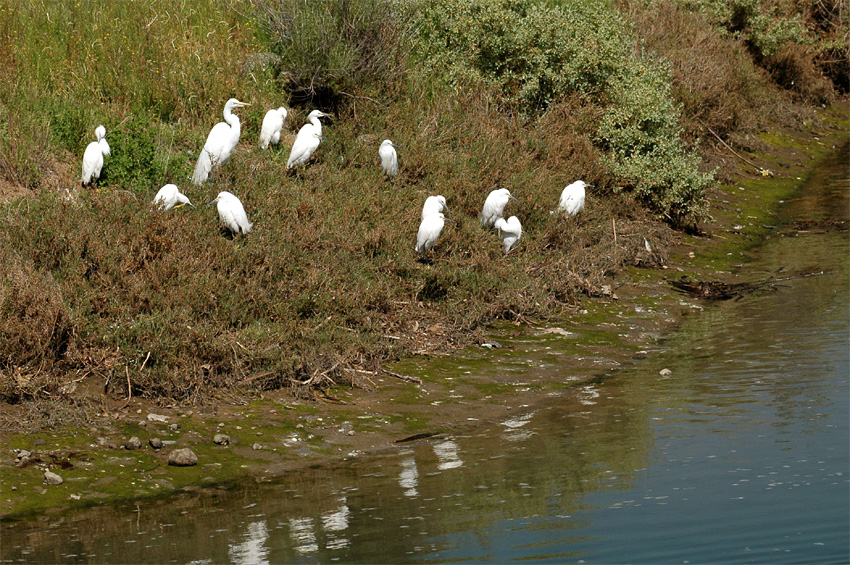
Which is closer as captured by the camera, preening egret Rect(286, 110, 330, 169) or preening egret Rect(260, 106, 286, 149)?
preening egret Rect(286, 110, 330, 169)

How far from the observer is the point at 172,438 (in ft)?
24.6

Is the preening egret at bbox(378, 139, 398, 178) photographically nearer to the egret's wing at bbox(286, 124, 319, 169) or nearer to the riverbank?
the egret's wing at bbox(286, 124, 319, 169)

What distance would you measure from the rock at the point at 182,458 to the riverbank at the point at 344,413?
0.06 metres

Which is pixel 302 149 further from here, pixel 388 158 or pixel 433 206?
pixel 433 206

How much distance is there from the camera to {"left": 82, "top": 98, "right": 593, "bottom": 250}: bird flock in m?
9.79

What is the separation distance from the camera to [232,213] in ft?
32.0

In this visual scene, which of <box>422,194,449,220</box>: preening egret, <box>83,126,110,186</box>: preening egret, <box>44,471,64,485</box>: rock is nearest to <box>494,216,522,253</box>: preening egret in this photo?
<box>422,194,449,220</box>: preening egret

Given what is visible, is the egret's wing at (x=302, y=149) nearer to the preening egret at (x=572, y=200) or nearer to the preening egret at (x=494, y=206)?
the preening egret at (x=494, y=206)

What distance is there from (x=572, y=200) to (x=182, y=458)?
6914 millimetres

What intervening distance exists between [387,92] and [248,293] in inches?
252

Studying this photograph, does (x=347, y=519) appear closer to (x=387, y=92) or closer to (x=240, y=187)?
(x=240, y=187)

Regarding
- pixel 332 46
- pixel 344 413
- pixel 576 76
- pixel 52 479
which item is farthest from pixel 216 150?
pixel 576 76

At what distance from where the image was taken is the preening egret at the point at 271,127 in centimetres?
1242

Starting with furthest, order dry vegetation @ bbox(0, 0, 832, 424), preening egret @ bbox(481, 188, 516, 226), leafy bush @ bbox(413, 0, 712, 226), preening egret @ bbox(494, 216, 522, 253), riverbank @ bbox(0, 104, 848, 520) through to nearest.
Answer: leafy bush @ bbox(413, 0, 712, 226)
preening egret @ bbox(481, 188, 516, 226)
preening egret @ bbox(494, 216, 522, 253)
dry vegetation @ bbox(0, 0, 832, 424)
riverbank @ bbox(0, 104, 848, 520)
